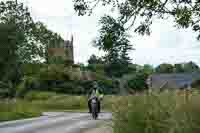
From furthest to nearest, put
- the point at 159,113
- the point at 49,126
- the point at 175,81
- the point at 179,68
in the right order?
the point at 179,68 < the point at 175,81 < the point at 49,126 < the point at 159,113

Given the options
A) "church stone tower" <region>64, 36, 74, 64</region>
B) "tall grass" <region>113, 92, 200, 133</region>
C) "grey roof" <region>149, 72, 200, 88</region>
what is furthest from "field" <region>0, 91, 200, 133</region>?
"church stone tower" <region>64, 36, 74, 64</region>

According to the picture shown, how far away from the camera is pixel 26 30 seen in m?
60.5

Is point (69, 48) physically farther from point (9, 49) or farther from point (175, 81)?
point (175, 81)

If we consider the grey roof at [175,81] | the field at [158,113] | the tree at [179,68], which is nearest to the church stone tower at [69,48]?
the tree at [179,68]

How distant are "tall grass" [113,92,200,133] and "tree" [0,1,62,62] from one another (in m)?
48.7

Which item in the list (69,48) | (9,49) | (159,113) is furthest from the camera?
(69,48)

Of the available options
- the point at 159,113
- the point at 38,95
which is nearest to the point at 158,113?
the point at 159,113

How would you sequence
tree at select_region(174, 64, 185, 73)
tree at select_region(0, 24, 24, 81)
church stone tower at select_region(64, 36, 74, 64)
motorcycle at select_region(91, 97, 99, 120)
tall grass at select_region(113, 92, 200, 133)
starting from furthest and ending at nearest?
church stone tower at select_region(64, 36, 74, 64) < tree at select_region(174, 64, 185, 73) < tree at select_region(0, 24, 24, 81) < motorcycle at select_region(91, 97, 99, 120) < tall grass at select_region(113, 92, 200, 133)

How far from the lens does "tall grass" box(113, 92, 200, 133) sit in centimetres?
656

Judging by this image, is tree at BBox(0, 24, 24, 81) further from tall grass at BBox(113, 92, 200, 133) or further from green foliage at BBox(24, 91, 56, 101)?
tall grass at BBox(113, 92, 200, 133)

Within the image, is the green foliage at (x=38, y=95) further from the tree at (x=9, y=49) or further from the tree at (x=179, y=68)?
the tree at (x=179, y=68)

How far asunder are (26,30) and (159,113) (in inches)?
2117

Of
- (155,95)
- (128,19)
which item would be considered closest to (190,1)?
(128,19)

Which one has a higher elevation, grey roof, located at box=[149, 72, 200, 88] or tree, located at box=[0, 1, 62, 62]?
tree, located at box=[0, 1, 62, 62]
